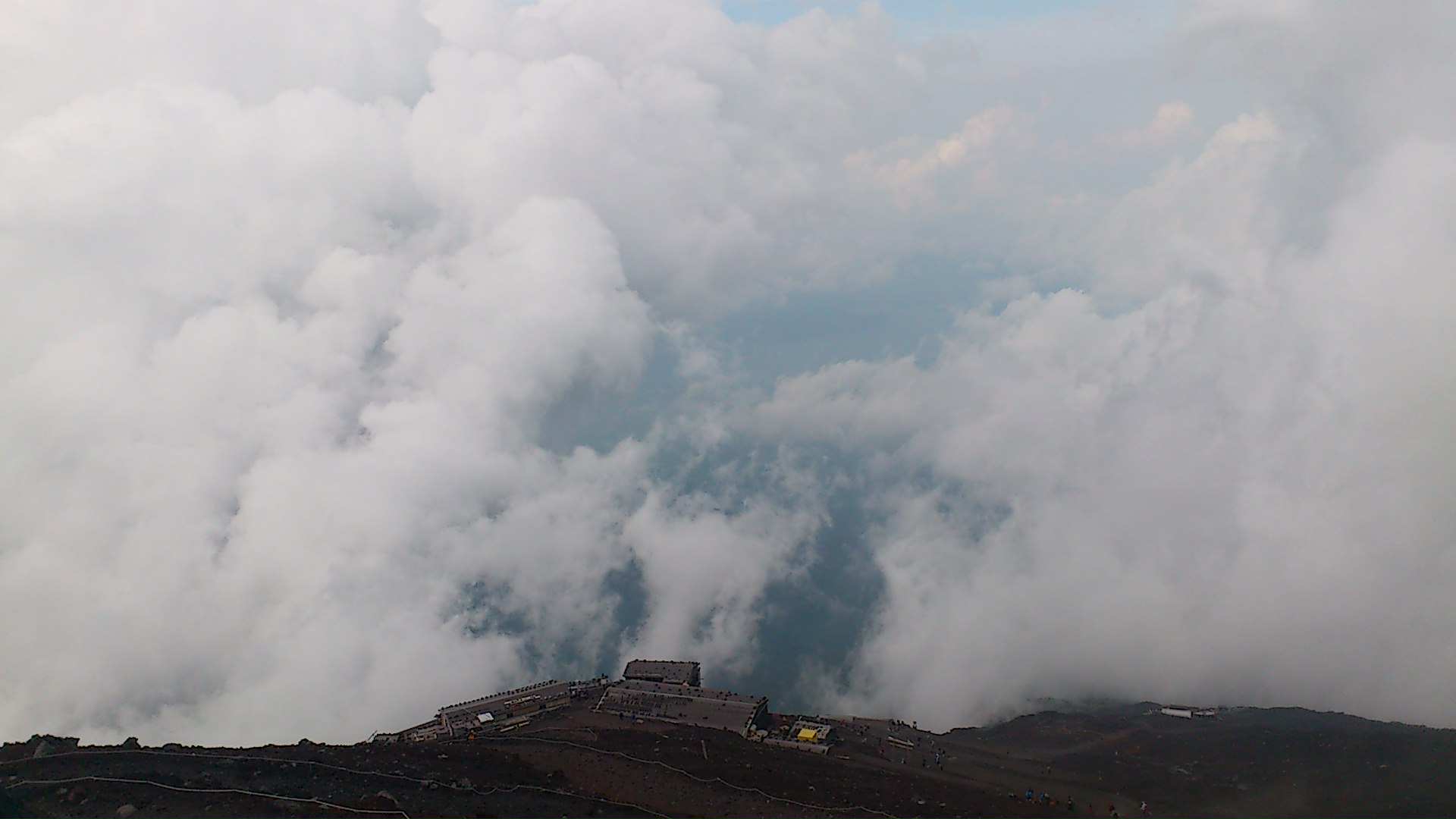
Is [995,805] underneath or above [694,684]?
underneath

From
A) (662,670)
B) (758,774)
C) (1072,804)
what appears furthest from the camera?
(662,670)

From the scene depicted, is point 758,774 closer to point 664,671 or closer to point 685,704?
point 685,704

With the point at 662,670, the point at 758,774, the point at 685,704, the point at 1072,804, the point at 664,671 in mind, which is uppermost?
the point at 662,670

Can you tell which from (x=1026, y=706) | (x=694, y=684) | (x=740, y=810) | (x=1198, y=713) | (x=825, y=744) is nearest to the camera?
(x=740, y=810)

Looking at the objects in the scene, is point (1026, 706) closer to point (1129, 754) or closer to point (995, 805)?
point (1129, 754)

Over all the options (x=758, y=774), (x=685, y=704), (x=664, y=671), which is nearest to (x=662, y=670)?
(x=664, y=671)

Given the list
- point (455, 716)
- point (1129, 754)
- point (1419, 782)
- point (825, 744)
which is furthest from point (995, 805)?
point (455, 716)

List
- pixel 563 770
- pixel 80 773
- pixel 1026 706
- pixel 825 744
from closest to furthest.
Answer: pixel 80 773, pixel 563 770, pixel 825 744, pixel 1026 706

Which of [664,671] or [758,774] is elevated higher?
[664,671]

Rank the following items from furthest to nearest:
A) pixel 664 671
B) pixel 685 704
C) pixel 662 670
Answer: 1. pixel 662 670
2. pixel 664 671
3. pixel 685 704
